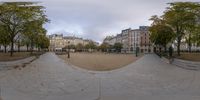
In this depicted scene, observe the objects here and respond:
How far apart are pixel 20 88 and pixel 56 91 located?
79 cm

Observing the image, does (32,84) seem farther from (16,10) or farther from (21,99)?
(16,10)

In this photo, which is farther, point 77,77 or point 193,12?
point 77,77

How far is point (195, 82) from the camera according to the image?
4648 millimetres

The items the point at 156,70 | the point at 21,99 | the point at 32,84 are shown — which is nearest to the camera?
the point at 21,99

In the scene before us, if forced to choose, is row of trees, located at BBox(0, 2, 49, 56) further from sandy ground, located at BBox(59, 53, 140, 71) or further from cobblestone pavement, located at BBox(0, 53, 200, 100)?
sandy ground, located at BBox(59, 53, 140, 71)

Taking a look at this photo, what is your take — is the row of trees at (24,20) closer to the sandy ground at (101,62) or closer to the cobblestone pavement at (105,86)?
the cobblestone pavement at (105,86)

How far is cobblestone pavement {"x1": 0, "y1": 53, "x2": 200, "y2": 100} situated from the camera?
3682mm

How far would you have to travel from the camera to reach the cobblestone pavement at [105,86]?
368 cm

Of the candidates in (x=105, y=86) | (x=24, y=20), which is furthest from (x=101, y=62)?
(x=105, y=86)

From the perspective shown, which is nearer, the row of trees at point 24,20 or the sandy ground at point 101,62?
the row of trees at point 24,20

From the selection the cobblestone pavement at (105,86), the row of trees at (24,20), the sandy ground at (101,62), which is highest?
Result: the row of trees at (24,20)

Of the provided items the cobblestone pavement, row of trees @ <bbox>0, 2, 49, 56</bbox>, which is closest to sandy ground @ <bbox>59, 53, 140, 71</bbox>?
the cobblestone pavement

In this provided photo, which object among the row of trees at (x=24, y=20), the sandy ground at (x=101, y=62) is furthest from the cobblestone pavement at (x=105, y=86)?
the row of trees at (x=24, y=20)

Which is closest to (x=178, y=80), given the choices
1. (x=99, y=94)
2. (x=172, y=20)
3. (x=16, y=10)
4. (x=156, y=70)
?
(x=156, y=70)
